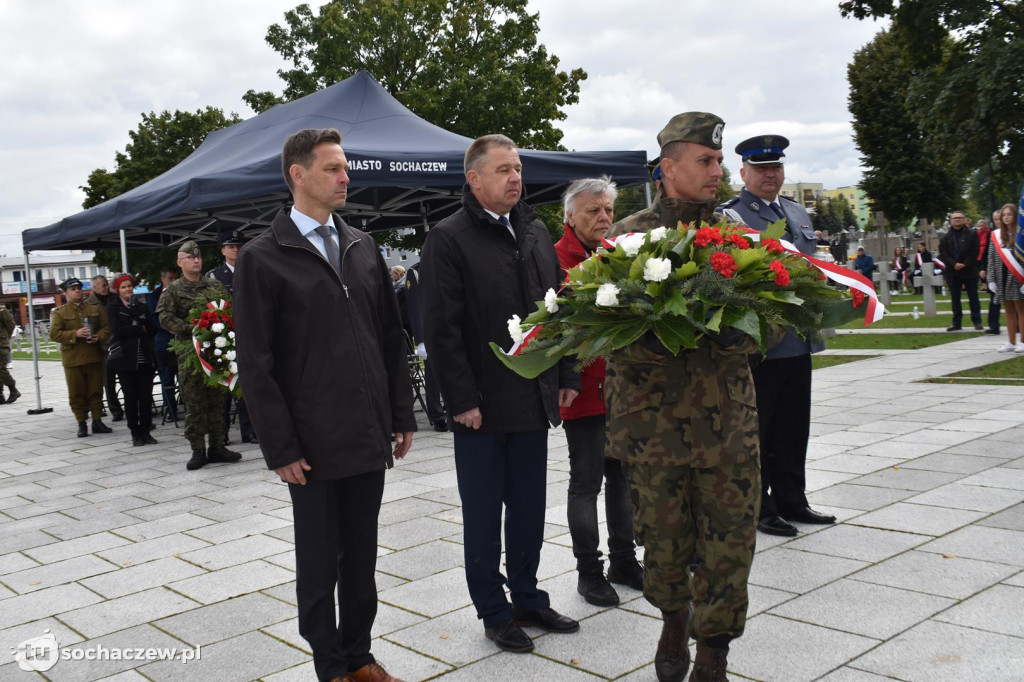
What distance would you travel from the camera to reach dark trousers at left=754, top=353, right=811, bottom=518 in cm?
504

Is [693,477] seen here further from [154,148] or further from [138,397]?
[154,148]

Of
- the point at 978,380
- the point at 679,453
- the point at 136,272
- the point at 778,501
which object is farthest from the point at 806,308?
the point at 136,272

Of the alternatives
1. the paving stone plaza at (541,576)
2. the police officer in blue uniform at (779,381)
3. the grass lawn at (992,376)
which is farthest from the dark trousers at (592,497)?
the grass lawn at (992,376)

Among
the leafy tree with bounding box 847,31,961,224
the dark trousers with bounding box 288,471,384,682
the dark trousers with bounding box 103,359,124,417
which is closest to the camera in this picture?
the dark trousers with bounding box 288,471,384,682

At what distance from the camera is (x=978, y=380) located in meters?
10.4

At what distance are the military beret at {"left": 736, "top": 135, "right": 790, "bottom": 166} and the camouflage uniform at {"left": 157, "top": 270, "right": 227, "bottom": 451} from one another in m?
5.85

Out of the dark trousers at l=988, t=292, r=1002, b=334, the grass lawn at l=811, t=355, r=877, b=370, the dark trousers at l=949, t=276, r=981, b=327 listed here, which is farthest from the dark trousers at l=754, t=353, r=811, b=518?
the dark trousers at l=949, t=276, r=981, b=327

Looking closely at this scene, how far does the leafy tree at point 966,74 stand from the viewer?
76.8ft

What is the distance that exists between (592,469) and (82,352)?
9.52m

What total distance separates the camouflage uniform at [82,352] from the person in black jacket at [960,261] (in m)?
14.1

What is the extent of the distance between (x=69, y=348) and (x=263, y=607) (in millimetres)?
8630

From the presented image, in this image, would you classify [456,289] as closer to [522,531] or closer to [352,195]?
[522,531]

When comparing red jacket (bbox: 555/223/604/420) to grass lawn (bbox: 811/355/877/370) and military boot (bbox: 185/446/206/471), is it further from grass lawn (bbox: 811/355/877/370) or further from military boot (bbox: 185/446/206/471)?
grass lawn (bbox: 811/355/877/370)

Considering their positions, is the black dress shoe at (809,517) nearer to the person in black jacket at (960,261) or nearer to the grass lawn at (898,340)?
the grass lawn at (898,340)
